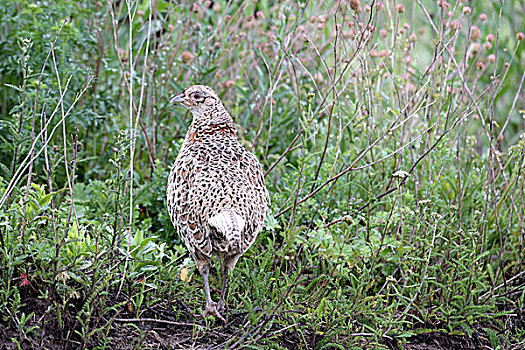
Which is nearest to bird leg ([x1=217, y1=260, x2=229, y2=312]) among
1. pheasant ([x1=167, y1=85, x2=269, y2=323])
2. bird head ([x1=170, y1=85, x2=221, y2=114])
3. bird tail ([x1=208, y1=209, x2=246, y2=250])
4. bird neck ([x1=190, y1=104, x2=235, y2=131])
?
pheasant ([x1=167, y1=85, x2=269, y2=323])

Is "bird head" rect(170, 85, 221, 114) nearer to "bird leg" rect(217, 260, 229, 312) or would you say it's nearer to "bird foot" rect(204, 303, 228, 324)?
"bird leg" rect(217, 260, 229, 312)

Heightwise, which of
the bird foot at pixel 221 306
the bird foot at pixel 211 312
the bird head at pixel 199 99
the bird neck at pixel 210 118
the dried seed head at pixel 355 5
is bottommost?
the bird foot at pixel 221 306

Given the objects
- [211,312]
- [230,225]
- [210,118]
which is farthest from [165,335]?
[210,118]

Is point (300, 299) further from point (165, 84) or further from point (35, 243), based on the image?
point (165, 84)

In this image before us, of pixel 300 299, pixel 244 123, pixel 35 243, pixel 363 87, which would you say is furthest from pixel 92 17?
pixel 300 299

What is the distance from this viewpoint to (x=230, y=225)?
3.29 m

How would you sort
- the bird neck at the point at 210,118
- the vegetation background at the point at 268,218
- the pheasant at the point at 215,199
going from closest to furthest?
the vegetation background at the point at 268,218
the pheasant at the point at 215,199
the bird neck at the point at 210,118

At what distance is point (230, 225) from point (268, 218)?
72 centimetres

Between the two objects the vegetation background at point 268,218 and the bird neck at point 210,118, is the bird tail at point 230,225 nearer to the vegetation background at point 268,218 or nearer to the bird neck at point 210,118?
the vegetation background at point 268,218

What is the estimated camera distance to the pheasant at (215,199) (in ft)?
11.2

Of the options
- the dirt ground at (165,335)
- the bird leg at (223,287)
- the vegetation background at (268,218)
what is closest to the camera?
the dirt ground at (165,335)

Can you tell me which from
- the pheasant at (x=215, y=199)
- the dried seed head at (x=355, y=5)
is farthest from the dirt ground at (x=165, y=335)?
the dried seed head at (x=355, y=5)

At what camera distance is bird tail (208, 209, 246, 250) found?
3274 mm

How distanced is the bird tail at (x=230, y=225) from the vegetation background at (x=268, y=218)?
1.12ft
